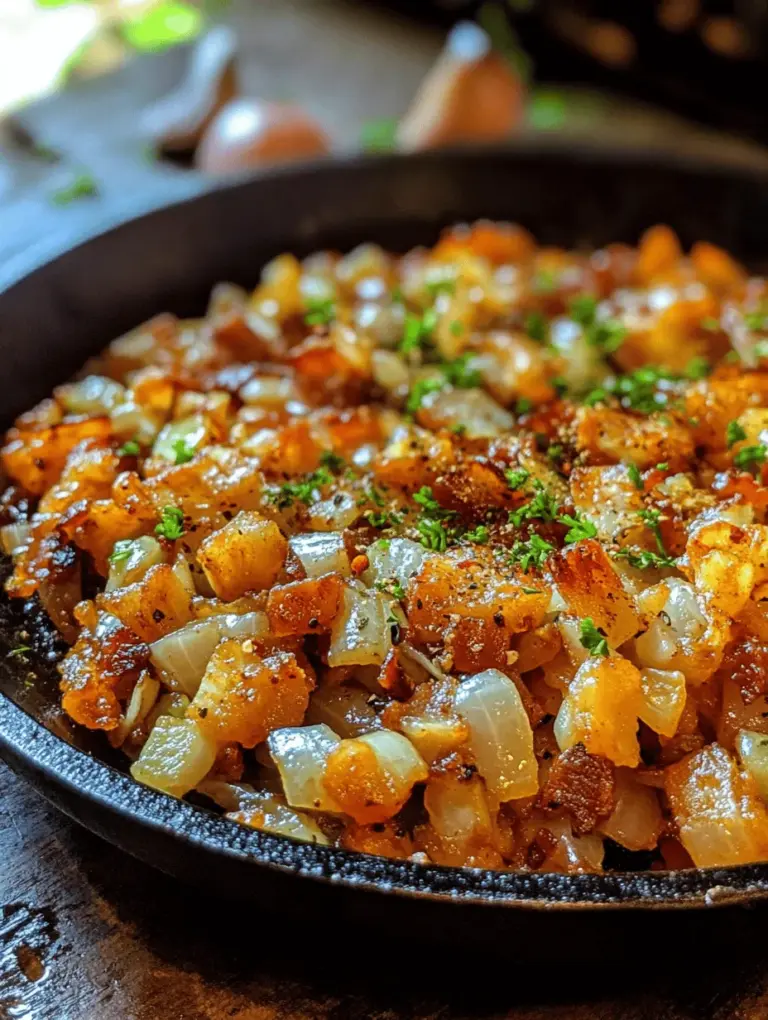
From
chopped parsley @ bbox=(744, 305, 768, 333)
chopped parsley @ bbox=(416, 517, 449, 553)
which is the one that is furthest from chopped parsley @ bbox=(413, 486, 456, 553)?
chopped parsley @ bbox=(744, 305, 768, 333)

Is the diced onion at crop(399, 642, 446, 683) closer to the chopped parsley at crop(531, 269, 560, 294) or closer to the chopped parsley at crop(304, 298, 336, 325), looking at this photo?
the chopped parsley at crop(304, 298, 336, 325)

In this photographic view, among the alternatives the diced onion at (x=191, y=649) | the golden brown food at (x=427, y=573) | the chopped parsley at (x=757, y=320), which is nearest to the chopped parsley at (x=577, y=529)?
the golden brown food at (x=427, y=573)

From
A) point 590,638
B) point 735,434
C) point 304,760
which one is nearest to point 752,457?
point 735,434

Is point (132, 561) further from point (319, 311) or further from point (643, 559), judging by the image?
point (319, 311)

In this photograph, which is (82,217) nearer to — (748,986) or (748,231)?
(748,231)

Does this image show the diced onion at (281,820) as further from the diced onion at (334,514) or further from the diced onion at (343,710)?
the diced onion at (334,514)

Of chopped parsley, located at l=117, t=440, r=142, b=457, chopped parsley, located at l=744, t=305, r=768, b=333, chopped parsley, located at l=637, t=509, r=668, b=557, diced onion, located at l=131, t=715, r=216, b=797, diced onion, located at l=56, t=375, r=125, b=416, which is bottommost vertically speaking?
chopped parsley, located at l=744, t=305, r=768, b=333
